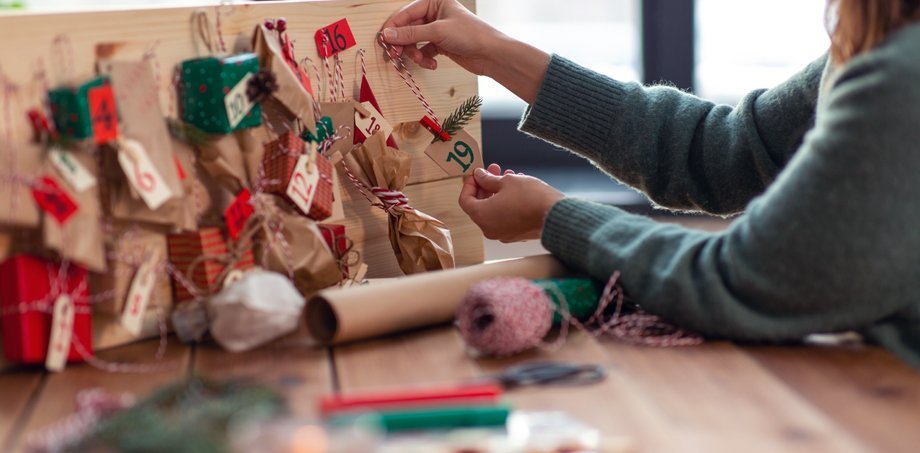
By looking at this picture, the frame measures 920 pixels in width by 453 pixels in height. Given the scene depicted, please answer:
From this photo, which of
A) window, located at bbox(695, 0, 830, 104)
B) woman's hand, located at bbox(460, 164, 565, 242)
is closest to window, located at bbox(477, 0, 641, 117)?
window, located at bbox(695, 0, 830, 104)

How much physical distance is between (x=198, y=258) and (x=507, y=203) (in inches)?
13.4

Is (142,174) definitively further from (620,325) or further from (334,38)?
(620,325)

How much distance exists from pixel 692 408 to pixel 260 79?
1.64ft

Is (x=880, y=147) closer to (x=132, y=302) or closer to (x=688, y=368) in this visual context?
(x=688, y=368)

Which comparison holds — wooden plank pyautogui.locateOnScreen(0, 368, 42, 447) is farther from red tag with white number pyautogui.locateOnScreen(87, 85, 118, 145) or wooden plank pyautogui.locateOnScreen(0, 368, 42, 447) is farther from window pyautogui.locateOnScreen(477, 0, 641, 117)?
window pyautogui.locateOnScreen(477, 0, 641, 117)

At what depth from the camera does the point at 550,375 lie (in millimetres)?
808

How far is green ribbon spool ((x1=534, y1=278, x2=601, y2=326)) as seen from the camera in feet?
3.10

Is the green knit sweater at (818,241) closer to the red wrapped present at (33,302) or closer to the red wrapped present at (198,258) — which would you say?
the red wrapped present at (198,258)

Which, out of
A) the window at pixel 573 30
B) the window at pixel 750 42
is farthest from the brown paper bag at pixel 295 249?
the window at pixel 750 42

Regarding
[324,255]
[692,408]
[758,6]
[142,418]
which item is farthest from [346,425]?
[758,6]

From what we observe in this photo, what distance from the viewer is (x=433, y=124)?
3.93 ft

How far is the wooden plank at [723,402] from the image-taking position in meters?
0.69

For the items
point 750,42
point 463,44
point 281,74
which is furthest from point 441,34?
point 750,42

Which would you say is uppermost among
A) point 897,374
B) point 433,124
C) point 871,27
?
Result: point 871,27
